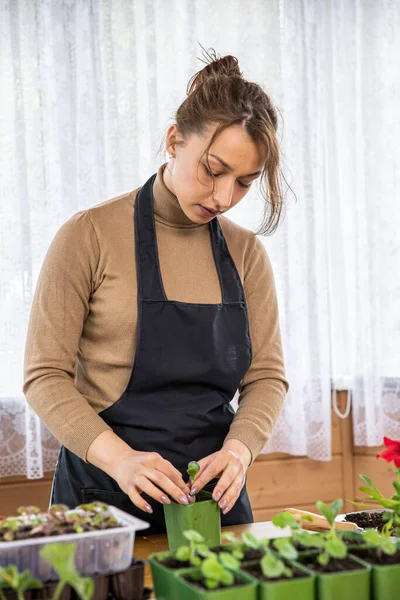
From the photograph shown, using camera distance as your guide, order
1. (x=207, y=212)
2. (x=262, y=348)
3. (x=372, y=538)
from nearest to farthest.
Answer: (x=372, y=538)
(x=207, y=212)
(x=262, y=348)

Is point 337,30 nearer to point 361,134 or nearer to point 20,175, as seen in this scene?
point 361,134

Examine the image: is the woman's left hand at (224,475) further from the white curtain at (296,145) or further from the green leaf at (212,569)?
the white curtain at (296,145)

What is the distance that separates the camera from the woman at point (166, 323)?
71.4 inches

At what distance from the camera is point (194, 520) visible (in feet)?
4.97

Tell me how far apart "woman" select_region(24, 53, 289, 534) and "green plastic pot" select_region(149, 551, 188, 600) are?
492 millimetres

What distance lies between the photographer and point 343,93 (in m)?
3.60

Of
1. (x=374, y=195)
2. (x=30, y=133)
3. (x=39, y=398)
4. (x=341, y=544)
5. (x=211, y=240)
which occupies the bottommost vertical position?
(x=341, y=544)

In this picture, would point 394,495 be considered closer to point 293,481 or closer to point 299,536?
point 299,536

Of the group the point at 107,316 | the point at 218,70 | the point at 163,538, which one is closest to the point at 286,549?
the point at 163,538

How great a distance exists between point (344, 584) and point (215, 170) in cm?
98

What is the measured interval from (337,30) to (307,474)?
77.7 inches

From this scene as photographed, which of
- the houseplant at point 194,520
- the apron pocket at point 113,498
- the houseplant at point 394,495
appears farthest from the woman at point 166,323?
the houseplant at point 394,495

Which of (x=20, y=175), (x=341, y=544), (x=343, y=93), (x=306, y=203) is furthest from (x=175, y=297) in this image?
(x=343, y=93)

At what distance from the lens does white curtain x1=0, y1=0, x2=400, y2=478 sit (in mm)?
3281
